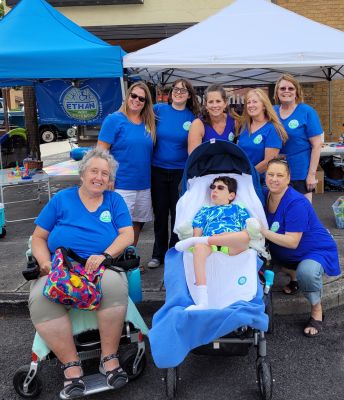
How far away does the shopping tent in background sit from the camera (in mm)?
4680

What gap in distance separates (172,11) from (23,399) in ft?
26.7

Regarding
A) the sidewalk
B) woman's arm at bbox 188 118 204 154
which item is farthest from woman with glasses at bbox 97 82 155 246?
the sidewalk

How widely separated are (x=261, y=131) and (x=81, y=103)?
376 centimetres

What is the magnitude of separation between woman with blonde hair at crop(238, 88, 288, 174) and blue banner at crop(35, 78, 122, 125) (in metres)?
3.09

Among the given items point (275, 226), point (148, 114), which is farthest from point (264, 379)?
point (148, 114)

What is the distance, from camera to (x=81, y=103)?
659 cm

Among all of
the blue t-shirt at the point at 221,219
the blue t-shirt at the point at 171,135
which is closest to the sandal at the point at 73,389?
the blue t-shirt at the point at 221,219

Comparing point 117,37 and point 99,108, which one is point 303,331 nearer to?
point 99,108

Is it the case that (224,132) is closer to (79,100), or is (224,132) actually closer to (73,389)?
(73,389)

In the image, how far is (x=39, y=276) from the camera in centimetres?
278

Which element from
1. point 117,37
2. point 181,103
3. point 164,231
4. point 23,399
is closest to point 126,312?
point 23,399

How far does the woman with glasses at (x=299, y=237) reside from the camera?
314cm

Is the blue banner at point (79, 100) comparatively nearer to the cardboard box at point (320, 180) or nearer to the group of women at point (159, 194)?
the group of women at point (159, 194)

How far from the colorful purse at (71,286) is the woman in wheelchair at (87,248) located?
0.06m
